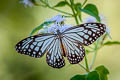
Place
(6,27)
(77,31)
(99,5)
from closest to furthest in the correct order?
(77,31) → (99,5) → (6,27)

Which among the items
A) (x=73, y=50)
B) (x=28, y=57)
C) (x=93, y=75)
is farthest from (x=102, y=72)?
(x=28, y=57)

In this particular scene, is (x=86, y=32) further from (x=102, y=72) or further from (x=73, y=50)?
(x=102, y=72)

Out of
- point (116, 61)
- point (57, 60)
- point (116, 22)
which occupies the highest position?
point (116, 22)

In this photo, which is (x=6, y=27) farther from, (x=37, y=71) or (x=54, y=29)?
(x=54, y=29)

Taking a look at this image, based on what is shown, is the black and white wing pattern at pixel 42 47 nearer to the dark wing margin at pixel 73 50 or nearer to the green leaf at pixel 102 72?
the dark wing margin at pixel 73 50

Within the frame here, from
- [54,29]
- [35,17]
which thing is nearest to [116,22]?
[35,17]

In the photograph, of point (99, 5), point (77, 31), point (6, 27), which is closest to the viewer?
point (77, 31)
